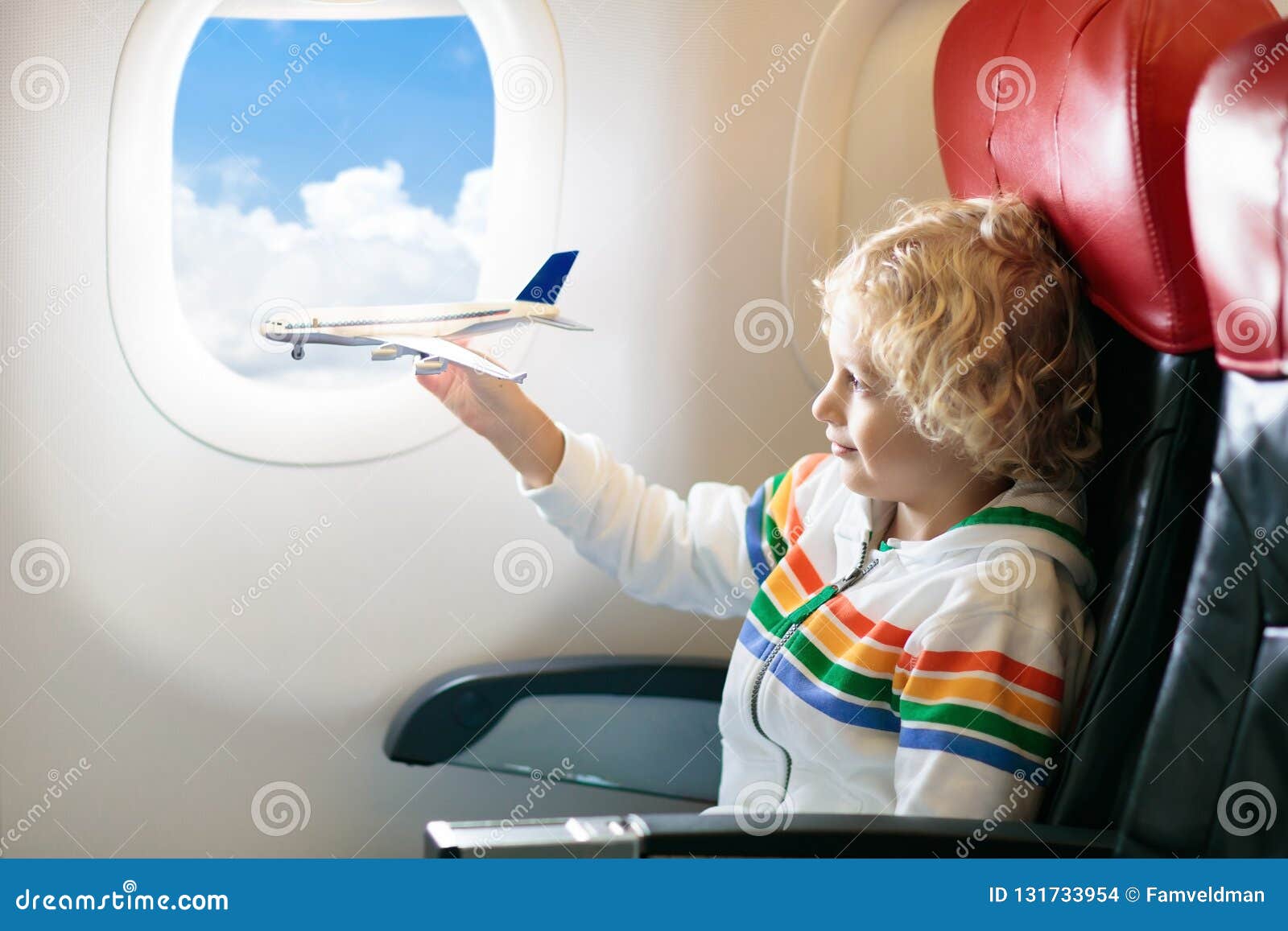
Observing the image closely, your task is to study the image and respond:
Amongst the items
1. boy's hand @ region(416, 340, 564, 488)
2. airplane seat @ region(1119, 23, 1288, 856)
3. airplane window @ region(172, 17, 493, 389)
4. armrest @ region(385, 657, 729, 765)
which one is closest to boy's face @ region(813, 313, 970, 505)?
airplane seat @ region(1119, 23, 1288, 856)

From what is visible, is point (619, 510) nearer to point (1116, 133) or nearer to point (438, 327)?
point (438, 327)

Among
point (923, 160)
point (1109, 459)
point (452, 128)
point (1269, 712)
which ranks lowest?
point (1269, 712)

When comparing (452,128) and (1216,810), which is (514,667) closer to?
(452,128)

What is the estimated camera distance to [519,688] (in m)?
1.58

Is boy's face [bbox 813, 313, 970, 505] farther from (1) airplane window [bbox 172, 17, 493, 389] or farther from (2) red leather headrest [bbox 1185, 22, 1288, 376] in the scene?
(1) airplane window [bbox 172, 17, 493, 389]

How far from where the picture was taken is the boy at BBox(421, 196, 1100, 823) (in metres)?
1.03

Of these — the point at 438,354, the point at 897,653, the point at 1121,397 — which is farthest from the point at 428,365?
the point at 1121,397

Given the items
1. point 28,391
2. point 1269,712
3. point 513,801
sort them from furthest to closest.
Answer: point 513,801
point 28,391
point 1269,712

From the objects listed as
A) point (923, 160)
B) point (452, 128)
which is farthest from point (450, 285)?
point (923, 160)

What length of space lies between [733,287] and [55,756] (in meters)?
1.15

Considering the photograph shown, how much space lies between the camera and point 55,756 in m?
1.62

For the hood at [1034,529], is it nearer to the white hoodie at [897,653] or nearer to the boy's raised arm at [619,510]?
the white hoodie at [897,653]

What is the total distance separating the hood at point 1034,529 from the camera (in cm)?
108

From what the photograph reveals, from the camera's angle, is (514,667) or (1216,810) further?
(514,667)
